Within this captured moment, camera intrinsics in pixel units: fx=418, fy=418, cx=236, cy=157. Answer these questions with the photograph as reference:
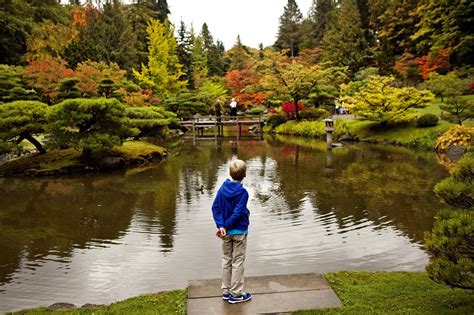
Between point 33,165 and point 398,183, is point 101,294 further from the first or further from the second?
point 33,165

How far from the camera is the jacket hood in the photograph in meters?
4.38

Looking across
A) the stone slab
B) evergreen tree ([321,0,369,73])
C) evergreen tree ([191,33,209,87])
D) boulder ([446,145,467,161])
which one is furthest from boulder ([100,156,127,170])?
evergreen tree ([191,33,209,87])

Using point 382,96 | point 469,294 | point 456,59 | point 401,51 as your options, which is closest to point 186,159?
point 382,96

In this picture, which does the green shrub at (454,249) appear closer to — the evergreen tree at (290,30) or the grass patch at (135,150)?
the grass patch at (135,150)

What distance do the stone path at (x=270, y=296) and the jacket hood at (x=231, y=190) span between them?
1131mm

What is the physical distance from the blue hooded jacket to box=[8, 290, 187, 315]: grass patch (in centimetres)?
99

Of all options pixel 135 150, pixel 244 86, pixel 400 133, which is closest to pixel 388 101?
pixel 400 133

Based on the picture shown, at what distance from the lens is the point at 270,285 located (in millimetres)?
4812

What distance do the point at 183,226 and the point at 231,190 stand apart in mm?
4442

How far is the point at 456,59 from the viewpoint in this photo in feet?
91.2

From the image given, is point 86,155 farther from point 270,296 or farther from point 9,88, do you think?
point 270,296

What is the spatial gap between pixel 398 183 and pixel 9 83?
15.4 m

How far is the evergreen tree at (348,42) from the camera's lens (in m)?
37.4

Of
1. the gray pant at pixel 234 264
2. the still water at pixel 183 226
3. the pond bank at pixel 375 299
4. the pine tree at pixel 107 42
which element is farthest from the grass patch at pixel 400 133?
the pine tree at pixel 107 42
